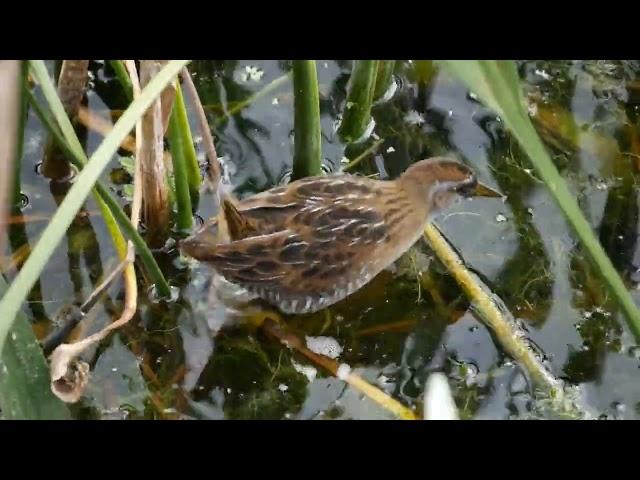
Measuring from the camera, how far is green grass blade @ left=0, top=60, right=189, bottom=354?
919 mm

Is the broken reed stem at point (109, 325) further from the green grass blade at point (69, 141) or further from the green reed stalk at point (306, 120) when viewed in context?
the green reed stalk at point (306, 120)

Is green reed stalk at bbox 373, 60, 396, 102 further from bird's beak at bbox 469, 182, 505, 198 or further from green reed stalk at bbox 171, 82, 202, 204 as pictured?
green reed stalk at bbox 171, 82, 202, 204

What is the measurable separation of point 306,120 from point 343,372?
587 millimetres

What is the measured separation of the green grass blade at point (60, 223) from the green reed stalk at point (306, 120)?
1.80 ft

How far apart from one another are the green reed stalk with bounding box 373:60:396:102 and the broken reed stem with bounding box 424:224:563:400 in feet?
1.51

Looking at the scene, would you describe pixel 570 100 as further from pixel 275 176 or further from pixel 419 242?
pixel 275 176

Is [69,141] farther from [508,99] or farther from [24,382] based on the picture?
[508,99]

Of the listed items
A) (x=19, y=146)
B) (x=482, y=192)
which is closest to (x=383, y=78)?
(x=482, y=192)

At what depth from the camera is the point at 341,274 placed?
6.27ft

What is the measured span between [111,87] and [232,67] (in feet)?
1.19

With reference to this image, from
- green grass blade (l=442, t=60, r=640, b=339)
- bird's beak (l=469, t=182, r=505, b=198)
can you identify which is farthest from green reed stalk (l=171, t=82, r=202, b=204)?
green grass blade (l=442, t=60, r=640, b=339)

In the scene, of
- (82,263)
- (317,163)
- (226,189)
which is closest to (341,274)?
(317,163)

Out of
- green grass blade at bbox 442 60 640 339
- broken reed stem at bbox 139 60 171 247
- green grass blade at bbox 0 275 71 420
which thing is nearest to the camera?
green grass blade at bbox 442 60 640 339

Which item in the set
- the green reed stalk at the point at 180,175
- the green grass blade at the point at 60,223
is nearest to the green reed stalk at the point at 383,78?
the green reed stalk at the point at 180,175
